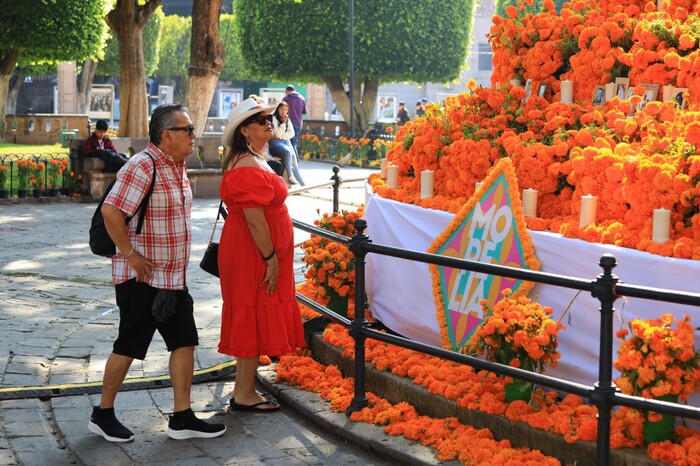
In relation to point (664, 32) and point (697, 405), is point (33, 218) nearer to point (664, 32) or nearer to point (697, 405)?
point (664, 32)

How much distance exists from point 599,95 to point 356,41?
2887 centimetres

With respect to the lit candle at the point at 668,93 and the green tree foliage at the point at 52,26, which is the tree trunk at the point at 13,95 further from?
the lit candle at the point at 668,93

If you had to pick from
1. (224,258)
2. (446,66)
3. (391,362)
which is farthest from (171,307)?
(446,66)

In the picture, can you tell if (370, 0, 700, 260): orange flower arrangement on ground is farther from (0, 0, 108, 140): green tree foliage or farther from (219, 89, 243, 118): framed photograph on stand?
(219, 89, 243, 118): framed photograph on stand

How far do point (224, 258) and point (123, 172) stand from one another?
886 millimetres

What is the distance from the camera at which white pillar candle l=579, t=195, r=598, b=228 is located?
19.9 ft

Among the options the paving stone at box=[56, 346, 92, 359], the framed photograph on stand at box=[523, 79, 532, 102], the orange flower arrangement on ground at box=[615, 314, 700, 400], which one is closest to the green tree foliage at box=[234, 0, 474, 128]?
the framed photograph on stand at box=[523, 79, 532, 102]

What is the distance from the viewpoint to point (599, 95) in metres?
7.92

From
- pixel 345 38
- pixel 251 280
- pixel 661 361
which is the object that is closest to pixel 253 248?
pixel 251 280

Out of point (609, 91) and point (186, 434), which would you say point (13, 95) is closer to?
point (609, 91)

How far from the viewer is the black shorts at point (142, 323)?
229 inches

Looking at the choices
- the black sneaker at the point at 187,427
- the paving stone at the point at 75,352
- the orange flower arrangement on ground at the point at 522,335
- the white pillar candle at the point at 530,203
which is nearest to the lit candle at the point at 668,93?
the white pillar candle at the point at 530,203

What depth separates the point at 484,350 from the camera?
586 centimetres

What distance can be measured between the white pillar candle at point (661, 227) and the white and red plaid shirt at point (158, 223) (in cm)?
247
